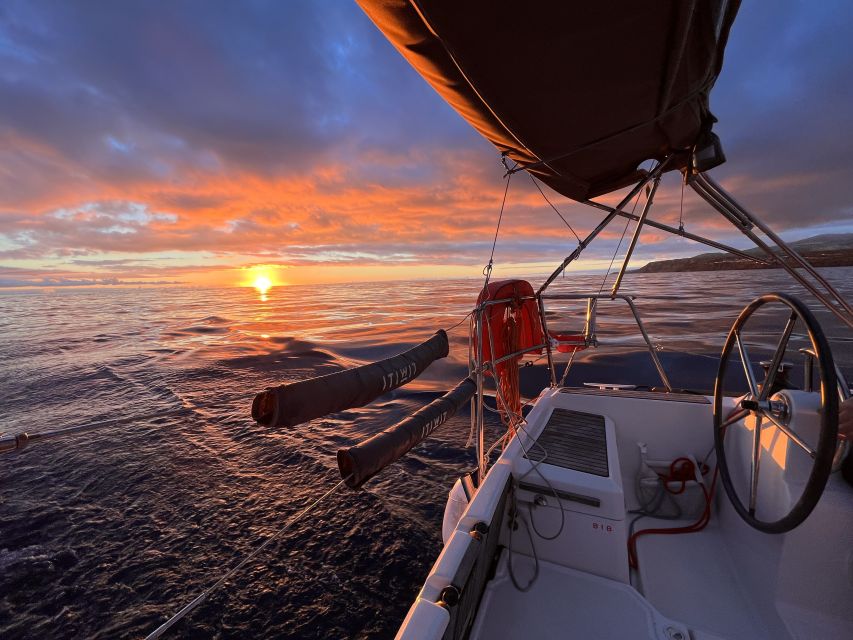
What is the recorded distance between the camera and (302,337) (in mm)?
15789

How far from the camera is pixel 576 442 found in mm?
2691

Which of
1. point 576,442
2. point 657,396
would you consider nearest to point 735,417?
point 576,442

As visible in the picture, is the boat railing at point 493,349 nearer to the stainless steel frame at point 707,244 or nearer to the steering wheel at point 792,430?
the stainless steel frame at point 707,244

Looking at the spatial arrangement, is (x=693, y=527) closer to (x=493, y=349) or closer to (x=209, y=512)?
(x=493, y=349)

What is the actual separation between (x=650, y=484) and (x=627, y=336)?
10902 mm

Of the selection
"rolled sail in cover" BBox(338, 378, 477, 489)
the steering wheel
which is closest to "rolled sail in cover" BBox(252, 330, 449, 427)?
"rolled sail in cover" BBox(338, 378, 477, 489)

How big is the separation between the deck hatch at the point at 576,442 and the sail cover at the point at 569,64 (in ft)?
6.92

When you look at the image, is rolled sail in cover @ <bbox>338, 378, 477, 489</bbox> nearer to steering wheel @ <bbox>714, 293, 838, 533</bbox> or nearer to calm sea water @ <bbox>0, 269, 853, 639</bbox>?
calm sea water @ <bbox>0, 269, 853, 639</bbox>

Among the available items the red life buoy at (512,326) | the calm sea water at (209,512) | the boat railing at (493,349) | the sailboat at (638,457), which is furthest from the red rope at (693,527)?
the calm sea water at (209,512)

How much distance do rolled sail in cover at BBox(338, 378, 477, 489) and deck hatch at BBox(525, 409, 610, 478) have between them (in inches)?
27.7

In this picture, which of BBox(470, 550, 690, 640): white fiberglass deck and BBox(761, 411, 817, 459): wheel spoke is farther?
BBox(470, 550, 690, 640): white fiberglass deck

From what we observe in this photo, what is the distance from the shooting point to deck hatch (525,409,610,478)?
2.36 meters

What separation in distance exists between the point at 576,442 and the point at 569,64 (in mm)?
2386

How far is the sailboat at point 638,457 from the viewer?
5.07 feet
